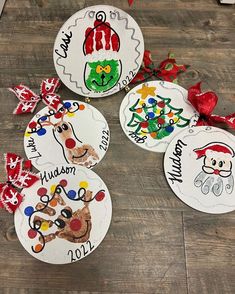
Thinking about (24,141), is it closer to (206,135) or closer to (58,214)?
(58,214)

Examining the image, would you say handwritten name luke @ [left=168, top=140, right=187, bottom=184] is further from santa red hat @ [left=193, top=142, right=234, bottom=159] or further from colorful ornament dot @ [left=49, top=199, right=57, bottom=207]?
colorful ornament dot @ [left=49, top=199, right=57, bottom=207]

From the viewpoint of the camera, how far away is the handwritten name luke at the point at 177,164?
0.76m

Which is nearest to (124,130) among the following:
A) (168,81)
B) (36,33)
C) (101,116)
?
(101,116)

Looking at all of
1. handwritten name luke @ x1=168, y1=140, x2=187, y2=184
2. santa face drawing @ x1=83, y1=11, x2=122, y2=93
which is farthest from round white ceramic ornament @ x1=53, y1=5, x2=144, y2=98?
handwritten name luke @ x1=168, y1=140, x2=187, y2=184

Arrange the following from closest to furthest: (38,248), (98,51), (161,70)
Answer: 1. (38,248)
2. (98,51)
3. (161,70)

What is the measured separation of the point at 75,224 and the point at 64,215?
4 cm

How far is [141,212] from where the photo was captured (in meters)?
0.74

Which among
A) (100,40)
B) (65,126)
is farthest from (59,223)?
(100,40)

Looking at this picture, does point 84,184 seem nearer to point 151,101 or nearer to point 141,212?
point 141,212

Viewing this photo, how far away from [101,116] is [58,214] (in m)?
0.29

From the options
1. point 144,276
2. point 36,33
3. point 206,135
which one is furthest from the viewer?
point 36,33

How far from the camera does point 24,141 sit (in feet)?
2.67

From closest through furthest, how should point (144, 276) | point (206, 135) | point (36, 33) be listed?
point (144, 276) < point (206, 135) < point (36, 33)

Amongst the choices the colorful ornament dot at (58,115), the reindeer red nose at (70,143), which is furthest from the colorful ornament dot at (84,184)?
the colorful ornament dot at (58,115)
